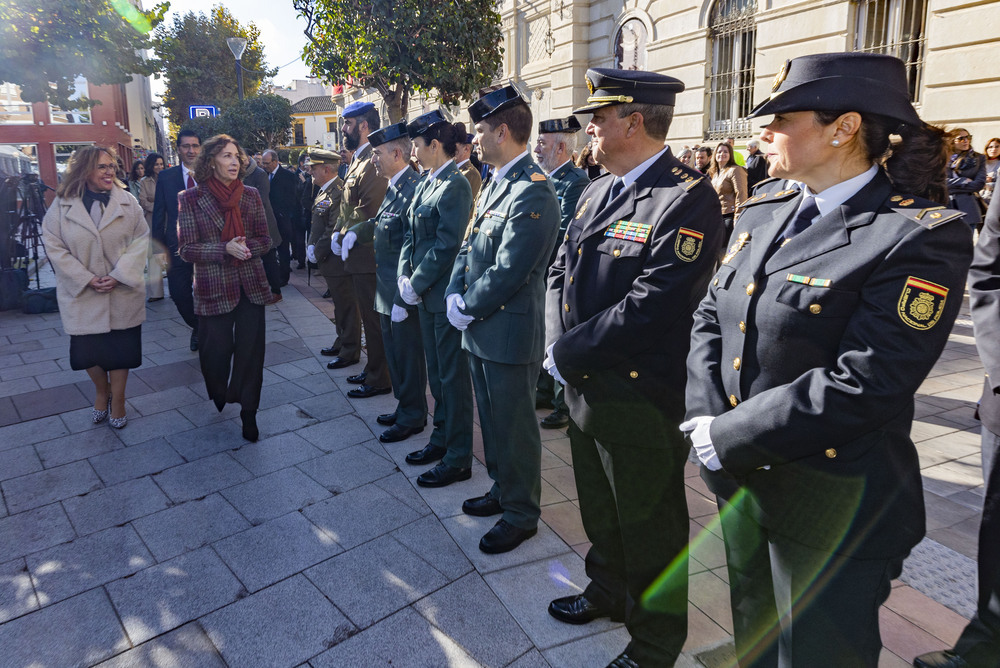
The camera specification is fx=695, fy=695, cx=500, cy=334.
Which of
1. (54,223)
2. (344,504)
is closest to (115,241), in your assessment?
(54,223)

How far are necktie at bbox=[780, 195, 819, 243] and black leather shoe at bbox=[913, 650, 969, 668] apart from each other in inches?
66.2

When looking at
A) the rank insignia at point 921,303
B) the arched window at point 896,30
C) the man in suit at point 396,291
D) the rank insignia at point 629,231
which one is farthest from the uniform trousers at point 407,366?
the arched window at point 896,30

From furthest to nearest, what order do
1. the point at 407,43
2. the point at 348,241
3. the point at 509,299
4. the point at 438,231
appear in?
1. the point at 407,43
2. the point at 348,241
3. the point at 438,231
4. the point at 509,299

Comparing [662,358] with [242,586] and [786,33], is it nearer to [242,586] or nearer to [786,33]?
[242,586]

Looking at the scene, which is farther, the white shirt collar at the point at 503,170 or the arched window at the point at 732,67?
the arched window at the point at 732,67

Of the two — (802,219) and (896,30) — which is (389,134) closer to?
(802,219)

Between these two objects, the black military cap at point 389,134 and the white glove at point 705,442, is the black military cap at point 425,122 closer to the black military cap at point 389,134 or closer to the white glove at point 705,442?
the black military cap at point 389,134

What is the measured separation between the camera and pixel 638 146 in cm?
255

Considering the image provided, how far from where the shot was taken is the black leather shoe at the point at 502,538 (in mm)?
3346

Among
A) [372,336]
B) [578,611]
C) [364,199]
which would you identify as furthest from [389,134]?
[578,611]

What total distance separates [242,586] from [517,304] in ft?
5.90

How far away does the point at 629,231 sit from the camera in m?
2.44

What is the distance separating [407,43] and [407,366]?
631cm

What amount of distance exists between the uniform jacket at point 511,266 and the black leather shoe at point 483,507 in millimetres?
857
